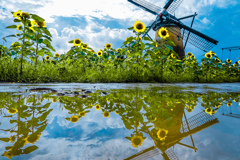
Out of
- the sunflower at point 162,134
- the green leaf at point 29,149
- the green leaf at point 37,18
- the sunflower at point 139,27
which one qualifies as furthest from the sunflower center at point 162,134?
the sunflower at point 139,27

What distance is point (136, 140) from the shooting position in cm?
50

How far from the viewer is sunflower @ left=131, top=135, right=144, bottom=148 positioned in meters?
0.48

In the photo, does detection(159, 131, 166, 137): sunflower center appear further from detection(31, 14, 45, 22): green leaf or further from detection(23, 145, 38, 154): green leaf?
detection(31, 14, 45, 22): green leaf

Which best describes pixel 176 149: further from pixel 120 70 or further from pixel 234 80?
pixel 234 80

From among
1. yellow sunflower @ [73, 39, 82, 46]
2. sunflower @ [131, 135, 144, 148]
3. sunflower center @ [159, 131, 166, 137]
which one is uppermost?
yellow sunflower @ [73, 39, 82, 46]

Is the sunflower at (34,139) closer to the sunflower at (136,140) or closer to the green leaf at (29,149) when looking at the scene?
the green leaf at (29,149)

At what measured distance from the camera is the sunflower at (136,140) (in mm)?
478

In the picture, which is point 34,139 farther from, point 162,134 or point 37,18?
point 37,18

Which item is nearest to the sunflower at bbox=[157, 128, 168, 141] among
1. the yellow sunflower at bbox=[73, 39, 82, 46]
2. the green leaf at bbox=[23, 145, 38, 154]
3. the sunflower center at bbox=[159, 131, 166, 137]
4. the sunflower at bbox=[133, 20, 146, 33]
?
the sunflower center at bbox=[159, 131, 166, 137]

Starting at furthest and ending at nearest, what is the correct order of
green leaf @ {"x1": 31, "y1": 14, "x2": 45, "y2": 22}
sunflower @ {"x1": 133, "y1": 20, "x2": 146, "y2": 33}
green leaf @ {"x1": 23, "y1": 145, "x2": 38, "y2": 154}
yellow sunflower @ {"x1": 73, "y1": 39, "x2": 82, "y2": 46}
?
yellow sunflower @ {"x1": 73, "y1": 39, "x2": 82, "y2": 46}
sunflower @ {"x1": 133, "y1": 20, "x2": 146, "y2": 33}
green leaf @ {"x1": 31, "y1": 14, "x2": 45, "y2": 22}
green leaf @ {"x1": 23, "y1": 145, "x2": 38, "y2": 154}

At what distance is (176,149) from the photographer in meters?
0.44

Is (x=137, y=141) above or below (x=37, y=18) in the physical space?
below

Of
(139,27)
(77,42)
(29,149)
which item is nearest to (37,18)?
(77,42)

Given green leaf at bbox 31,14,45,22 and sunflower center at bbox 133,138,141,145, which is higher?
green leaf at bbox 31,14,45,22
